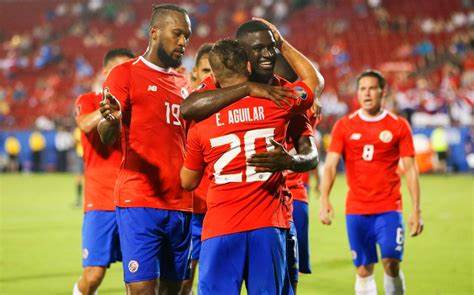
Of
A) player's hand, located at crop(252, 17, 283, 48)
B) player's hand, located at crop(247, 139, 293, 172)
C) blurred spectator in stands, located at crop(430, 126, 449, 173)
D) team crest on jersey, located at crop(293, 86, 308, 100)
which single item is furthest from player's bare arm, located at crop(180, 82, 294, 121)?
blurred spectator in stands, located at crop(430, 126, 449, 173)

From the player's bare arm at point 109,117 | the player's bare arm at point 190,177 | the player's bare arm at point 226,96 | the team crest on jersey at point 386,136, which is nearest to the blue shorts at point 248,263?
the player's bare arm at point 190,177

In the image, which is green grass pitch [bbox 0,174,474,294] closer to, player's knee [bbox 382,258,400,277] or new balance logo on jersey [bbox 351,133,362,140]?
player's knee [bbox 382,258,400,277]

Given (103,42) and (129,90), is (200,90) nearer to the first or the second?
(129,90)

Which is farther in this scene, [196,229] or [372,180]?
[372,180]

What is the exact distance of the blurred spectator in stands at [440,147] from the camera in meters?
26.6

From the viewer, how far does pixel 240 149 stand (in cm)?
448

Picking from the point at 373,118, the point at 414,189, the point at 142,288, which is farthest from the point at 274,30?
the point at 373,118

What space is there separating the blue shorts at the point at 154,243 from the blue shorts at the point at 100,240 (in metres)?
1.22

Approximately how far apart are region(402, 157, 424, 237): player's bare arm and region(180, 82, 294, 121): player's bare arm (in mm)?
3030

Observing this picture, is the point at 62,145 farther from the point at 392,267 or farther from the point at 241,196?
the point at 241,196

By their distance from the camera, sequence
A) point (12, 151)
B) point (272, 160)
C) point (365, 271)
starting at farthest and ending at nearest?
point (12, 151) → point (365, 271) → point (272, 160)

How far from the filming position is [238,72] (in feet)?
15.1

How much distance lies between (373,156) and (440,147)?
1986cm

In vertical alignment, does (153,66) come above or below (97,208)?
above
